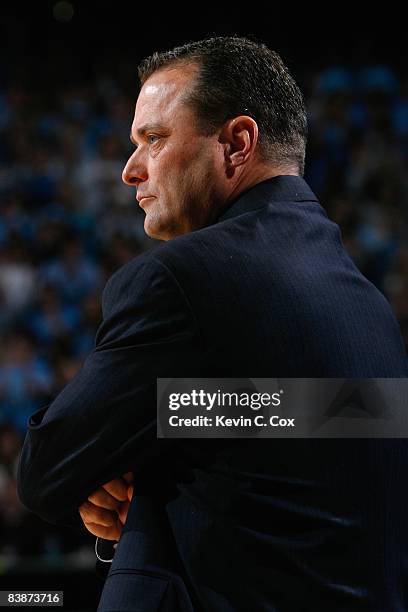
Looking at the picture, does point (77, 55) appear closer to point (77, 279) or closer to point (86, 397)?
point (77, 279)

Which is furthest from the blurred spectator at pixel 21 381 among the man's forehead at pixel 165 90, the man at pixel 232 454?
the man at pixel 232 454

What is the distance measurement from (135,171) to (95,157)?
488cm

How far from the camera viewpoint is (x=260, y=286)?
4.15ft

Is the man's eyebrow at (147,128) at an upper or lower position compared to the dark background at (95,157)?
lower

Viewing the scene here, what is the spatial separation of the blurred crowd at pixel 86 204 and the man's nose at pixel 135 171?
3184 millimetres

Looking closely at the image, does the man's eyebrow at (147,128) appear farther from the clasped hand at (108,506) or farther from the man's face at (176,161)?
the clasped hand at (108,506)

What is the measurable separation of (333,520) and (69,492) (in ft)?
1.18

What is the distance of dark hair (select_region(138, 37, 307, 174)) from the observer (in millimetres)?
1484

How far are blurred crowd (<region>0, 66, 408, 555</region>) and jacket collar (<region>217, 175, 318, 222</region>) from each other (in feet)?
11.0

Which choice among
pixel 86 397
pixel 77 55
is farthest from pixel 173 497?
pixel 77 55
